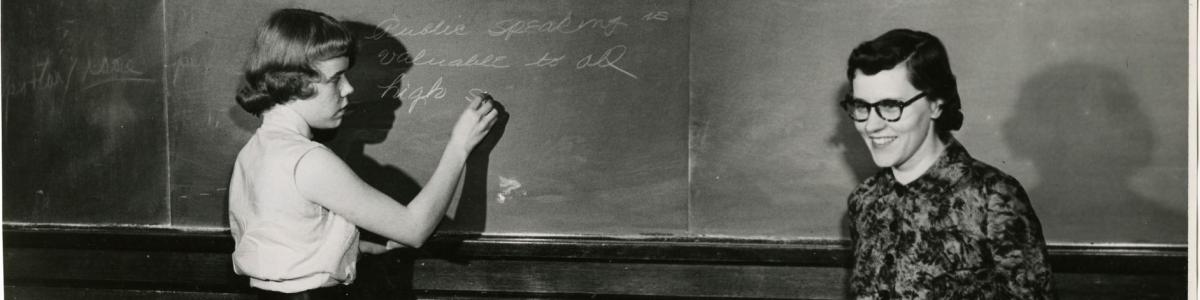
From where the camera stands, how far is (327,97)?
251 cm

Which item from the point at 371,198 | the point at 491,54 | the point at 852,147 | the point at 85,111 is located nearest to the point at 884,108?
the point at 852,147

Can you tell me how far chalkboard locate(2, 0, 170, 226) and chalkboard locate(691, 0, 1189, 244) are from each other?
1.96 metres

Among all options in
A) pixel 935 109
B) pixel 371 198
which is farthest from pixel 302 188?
pixel 935 109

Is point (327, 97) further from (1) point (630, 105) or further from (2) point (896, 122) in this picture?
(2) point (896, 122)

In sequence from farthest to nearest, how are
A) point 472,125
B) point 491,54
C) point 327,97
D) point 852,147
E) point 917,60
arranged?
point 491,54
point 852,147
point 472,125
point 327,97
point 917,60

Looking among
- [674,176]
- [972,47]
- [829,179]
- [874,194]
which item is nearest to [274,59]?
[674,176]

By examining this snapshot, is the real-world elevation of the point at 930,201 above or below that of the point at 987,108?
below

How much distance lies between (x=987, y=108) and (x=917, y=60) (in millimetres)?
1037

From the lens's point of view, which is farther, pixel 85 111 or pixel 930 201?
pixel 85 111

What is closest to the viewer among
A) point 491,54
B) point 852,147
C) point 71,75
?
point 852,147

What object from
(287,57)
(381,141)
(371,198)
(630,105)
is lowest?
(371,198)

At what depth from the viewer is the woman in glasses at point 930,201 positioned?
6.53 feet

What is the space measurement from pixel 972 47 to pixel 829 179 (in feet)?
1.97

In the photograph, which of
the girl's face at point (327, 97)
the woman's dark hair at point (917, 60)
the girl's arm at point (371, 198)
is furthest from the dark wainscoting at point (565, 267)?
the woman's dark hair at point (917, 60)
